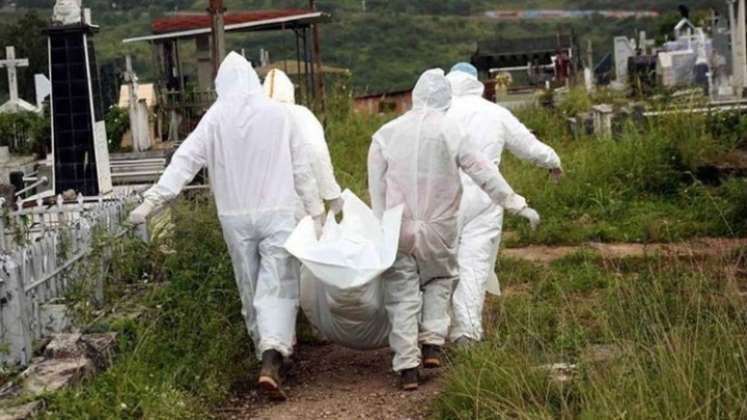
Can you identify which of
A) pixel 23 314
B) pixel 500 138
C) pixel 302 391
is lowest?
pixel 302 391

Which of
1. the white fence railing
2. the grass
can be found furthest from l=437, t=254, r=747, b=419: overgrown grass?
the white fence railing

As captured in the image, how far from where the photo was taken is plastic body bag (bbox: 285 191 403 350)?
24.5 ft

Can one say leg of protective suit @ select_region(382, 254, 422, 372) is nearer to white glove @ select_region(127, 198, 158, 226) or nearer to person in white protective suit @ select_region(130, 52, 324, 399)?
person in white protective suit @ select_region(130, 52, 324, 399)

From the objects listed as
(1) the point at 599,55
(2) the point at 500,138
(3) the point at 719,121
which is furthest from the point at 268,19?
(1) the point at 599,55

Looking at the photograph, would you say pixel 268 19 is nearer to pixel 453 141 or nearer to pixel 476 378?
pixel 453 141

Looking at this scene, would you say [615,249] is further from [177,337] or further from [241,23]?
[241,23]

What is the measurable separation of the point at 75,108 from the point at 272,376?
9.70 meters

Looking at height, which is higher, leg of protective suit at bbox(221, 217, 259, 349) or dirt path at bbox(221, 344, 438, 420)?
leg of protective suit at bbox(221, 217, 259, 349)

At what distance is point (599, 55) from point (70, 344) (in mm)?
54642

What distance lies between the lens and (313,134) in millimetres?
8883

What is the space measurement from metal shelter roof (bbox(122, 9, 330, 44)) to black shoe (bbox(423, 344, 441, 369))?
47.1 feet

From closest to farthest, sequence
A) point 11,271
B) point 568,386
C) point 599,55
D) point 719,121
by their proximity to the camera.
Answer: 1. point 568,386
2. point 11,271
3. point 719,121
4. point 599,55

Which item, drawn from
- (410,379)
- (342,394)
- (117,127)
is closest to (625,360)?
(410,379)

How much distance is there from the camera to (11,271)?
22.6 ft
